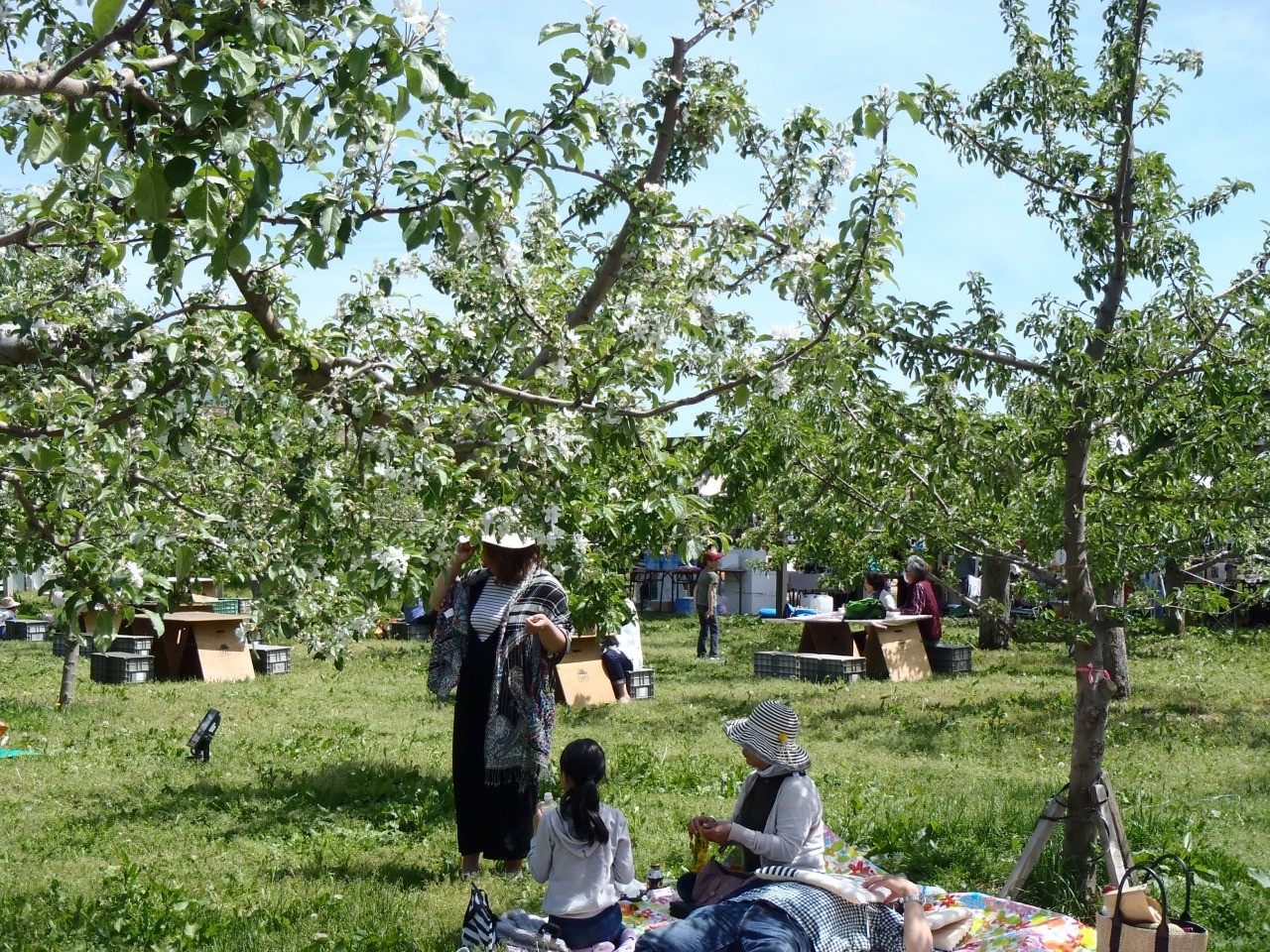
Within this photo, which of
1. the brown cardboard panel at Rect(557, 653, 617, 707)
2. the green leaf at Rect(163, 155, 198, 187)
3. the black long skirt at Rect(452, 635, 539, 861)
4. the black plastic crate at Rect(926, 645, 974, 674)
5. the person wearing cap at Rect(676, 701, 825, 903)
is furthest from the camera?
the black plastic crate at Rect(926, 645, 974, 674)

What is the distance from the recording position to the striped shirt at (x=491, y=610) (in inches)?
227

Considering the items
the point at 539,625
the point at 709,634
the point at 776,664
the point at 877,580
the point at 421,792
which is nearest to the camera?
the point at 539,625

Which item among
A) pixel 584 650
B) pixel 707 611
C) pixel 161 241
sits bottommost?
pixel 584 650

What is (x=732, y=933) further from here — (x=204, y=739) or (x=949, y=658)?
(x=949, y=658)

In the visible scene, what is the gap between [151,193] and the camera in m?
2.80

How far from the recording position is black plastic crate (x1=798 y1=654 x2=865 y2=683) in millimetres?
14195

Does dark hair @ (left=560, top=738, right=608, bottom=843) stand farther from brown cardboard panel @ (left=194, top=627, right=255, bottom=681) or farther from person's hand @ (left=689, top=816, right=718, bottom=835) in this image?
brown cardboard panel @ (left=194, top=627, right=255, bottom=681)

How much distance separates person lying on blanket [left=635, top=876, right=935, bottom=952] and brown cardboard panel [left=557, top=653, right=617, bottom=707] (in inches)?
293

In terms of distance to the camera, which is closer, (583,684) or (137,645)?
(583,684)

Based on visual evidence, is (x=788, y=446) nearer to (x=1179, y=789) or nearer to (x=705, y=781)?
Answer: (x=705, y=781)

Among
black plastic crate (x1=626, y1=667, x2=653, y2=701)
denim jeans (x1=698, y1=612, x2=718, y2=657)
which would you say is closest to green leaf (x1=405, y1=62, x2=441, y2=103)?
black plastic crate (x1=626, y1=667, x2=653, y2=701)

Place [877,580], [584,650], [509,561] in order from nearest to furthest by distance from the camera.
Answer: [509,561]
[584,650]
[877,580]

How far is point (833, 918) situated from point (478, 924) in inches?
53.6

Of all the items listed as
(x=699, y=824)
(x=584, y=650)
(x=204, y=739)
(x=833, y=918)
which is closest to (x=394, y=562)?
(x=699, y=824)
